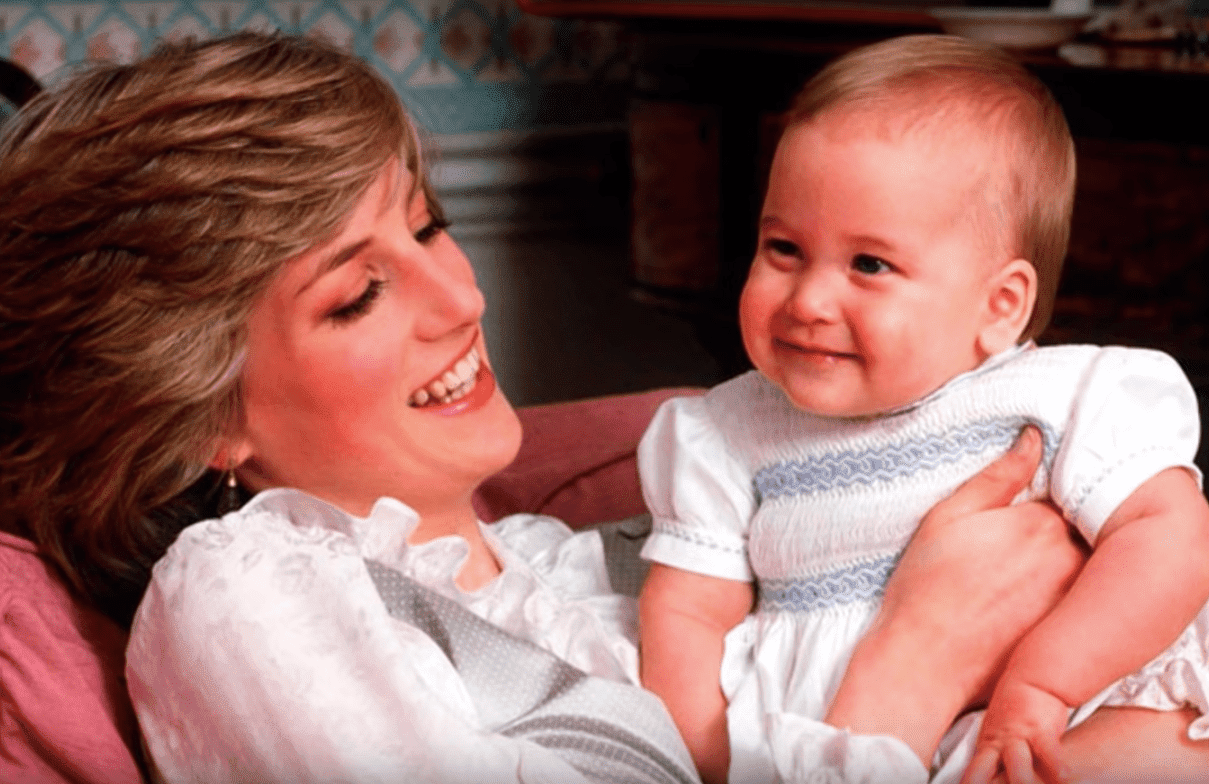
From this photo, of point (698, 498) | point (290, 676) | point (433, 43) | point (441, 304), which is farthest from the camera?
point (433, 43)

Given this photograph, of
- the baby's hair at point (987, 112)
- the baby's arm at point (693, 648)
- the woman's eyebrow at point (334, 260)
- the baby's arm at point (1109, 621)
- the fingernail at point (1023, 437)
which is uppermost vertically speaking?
the baby's hair at point (987, 112)

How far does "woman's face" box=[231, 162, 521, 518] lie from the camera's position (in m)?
1.37

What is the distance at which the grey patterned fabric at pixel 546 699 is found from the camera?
4.20 feet

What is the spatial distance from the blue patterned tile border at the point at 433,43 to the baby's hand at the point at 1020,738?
158 inches

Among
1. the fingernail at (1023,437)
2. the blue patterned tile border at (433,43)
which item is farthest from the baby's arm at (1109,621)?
the blue patterned tile border at (433,43)

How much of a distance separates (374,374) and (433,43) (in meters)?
4.11

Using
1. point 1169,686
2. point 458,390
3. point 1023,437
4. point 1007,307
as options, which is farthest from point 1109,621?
point 458,390

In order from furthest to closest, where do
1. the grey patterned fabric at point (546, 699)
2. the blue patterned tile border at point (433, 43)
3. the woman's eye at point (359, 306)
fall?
the blue patterned tile border at point (433, 43)
the woman's eye at point (359, 306)
the grey patterned fabric at point (546, 699)

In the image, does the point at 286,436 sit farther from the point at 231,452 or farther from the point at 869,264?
the point at 869,264

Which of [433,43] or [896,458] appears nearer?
[896,458]

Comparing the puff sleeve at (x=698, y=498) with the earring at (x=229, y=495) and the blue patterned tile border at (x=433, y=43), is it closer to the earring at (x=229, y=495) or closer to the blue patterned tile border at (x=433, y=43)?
the earring at (x=229, y=495)

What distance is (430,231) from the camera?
150cm

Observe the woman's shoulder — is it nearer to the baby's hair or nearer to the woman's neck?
the woman's neck

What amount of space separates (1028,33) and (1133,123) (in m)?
0.31
